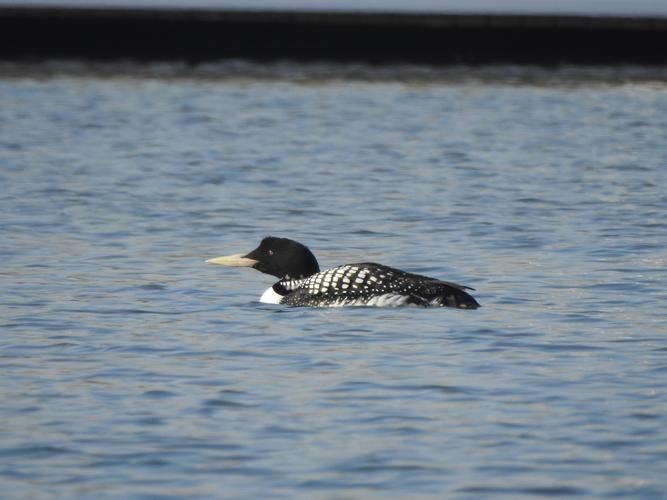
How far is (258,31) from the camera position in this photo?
3066 cm

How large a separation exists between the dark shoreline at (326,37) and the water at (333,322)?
7546 mm

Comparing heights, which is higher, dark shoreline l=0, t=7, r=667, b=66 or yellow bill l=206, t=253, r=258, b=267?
yellow bill l=206, t=253, r=258, b=267

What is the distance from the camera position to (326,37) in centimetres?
3042

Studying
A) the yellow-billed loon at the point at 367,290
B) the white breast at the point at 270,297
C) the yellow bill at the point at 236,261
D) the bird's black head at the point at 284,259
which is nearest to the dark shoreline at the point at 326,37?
the yellow bill at the point at 236,261

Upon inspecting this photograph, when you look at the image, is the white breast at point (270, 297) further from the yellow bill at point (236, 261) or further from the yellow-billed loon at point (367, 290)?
the yellow bill at point (236, 261)

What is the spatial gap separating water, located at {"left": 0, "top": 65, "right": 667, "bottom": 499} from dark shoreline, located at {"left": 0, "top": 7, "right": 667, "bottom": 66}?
24.8ft

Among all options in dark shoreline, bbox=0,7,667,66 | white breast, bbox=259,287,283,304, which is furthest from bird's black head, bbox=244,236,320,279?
dark shoreline, bbox=0,7,667,66

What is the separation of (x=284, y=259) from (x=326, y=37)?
20059 mm

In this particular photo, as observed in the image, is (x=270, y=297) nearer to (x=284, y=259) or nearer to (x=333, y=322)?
(x=284, y=259)

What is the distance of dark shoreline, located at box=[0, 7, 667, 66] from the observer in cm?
2972

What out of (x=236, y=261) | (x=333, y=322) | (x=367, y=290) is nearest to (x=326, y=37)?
(x=236, y=261)

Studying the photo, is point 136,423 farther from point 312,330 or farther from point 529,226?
point 529,226

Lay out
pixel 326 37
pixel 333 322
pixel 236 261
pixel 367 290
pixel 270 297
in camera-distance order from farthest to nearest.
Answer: pixel 326 37
pixel 236 261
pixel 270 297
pixel 367 290
pixel 333 322

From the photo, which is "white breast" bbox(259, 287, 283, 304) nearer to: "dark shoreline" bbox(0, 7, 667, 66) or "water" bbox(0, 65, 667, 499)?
"water" bbox(0, 65, 667, 499)
